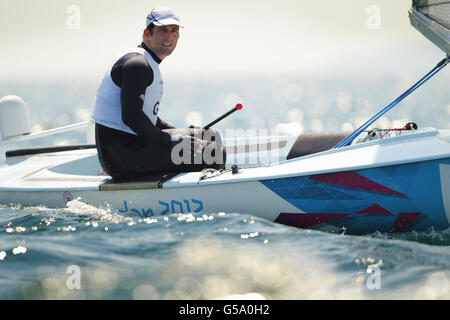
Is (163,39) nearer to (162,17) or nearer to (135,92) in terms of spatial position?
(162,17)

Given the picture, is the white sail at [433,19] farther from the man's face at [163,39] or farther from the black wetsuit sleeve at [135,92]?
the black wetsuit sleeve at [135,92]

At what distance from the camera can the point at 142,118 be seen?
9.82 ft

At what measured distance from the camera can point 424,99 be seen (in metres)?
16.1

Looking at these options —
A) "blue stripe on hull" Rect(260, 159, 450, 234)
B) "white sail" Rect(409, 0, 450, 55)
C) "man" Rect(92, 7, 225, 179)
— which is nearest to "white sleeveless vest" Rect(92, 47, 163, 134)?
"man" Rect(92, 7, 225, 179)

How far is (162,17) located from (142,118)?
601 mm

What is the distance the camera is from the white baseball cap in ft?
10.0

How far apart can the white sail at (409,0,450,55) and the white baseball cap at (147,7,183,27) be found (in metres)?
1.68

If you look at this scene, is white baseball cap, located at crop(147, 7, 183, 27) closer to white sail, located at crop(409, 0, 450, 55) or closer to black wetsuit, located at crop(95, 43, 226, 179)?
black wetsuit, located at crop(95, 43, 226, 179)

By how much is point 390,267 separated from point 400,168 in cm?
67

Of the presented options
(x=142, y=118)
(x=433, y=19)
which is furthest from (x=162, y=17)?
(x=433, y=19)
